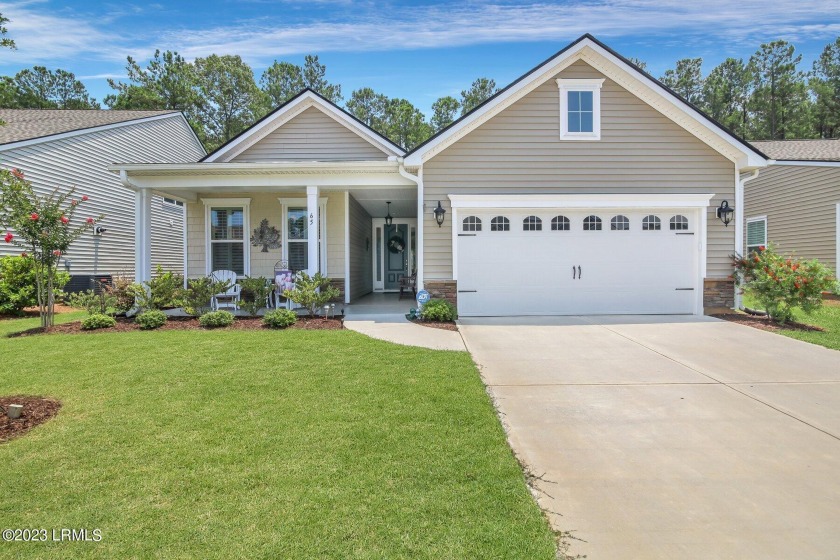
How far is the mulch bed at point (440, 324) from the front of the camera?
27.7 feet

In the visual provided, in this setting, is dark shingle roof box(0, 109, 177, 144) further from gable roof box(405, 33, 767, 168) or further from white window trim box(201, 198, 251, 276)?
gable roof box(405, 33, 767, 168)

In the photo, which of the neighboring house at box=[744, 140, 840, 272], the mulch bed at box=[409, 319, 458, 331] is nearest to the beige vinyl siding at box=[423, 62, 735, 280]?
the mulch bed at box=[409, 319, 458, 331]

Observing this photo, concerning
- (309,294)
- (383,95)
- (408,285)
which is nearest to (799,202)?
(408,285)

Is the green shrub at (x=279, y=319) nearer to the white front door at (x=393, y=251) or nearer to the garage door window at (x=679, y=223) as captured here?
the garage door window at (x=679, y=223)

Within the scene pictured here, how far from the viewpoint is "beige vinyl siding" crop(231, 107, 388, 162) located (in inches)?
500

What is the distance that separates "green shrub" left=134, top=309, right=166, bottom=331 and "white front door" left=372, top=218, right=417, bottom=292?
9.05 metres

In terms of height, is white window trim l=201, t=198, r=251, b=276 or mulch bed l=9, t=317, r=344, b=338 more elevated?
white window trim l=201, t=198, r=251, b=276

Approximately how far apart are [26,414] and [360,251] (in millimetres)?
10711

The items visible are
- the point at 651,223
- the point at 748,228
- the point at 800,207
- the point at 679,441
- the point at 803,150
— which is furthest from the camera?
the point at 748,228

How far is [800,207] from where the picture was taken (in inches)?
580

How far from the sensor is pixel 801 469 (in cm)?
314

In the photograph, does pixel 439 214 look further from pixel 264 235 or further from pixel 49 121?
pixel 49 121

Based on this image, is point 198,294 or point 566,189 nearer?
point 198,294

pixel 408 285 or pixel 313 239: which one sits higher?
pixel 313 239
